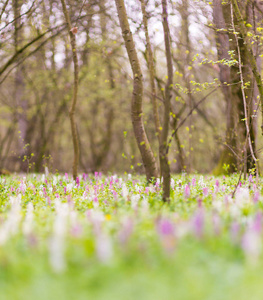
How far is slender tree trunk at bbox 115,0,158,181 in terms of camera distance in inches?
315

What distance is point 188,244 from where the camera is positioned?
305cm

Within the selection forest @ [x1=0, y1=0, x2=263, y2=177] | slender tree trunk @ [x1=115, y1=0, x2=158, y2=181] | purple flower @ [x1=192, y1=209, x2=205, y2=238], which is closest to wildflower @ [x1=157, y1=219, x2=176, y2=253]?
purple flower @ [x1=192, y1=209, x2=205, y2=238]

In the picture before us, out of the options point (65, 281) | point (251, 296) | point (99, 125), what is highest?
point (99, 125)

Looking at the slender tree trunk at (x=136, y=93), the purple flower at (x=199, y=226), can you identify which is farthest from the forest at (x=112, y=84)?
the purple flower at (x=199, y=226)

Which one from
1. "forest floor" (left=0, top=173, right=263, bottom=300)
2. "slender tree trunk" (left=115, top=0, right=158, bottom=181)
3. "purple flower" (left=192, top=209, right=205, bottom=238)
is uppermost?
"slender tree trunk" (left=115, top=0, right=158, bottom=181)

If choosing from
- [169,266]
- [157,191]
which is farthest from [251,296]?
[157,191]

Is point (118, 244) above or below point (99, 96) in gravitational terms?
below

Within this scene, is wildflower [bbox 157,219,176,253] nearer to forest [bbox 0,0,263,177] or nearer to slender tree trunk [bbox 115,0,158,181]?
slender tree trunk [bbox 115,0,158,181]

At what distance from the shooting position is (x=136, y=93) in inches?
319

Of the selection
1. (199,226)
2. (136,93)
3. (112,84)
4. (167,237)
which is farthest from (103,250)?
(112,84)

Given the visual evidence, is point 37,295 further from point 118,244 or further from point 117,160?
point 117,160

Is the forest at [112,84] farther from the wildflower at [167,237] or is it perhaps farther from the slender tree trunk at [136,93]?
the wildflower at [167,237]

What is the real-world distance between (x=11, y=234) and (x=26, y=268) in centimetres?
88

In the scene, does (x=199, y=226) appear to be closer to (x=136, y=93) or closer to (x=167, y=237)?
(x=167, y=237)
